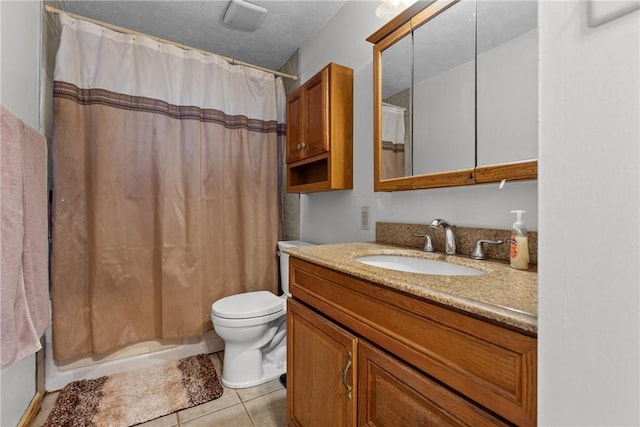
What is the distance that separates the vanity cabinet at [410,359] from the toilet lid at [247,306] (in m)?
0.62

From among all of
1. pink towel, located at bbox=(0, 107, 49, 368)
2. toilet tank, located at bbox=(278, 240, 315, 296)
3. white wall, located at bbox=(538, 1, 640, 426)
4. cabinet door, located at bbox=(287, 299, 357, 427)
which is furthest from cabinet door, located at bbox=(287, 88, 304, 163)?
white wall, located at bbox=(538, 1, 640, 426)

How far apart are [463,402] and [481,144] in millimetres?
835

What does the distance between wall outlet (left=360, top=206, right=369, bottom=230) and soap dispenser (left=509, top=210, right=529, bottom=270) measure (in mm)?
791

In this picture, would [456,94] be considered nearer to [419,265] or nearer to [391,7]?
[391,7]

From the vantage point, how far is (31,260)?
47.7 inches

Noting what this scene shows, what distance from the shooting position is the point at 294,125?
1.93 meters

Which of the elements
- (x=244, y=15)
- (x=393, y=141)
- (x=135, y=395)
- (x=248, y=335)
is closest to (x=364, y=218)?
(x=393, y=141)

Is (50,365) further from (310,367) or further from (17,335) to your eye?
(310,367)

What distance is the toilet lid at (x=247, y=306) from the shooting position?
1628 mm

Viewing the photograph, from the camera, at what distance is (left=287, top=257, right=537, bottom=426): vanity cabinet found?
1.64 feet

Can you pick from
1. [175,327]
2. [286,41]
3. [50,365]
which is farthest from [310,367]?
[286,41]

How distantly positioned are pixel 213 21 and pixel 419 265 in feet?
6.50

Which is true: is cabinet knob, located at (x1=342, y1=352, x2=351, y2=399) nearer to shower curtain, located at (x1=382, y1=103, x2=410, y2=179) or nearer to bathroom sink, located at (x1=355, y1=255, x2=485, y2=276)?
bathroom sink, located at (x1=355, y1=255, x2=485, y2=276)

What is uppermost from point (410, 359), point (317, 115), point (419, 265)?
point (317, 115)
